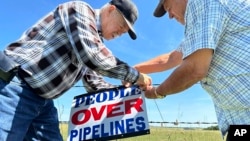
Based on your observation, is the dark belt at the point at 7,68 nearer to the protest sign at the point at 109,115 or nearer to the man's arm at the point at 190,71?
the protest sign at the point at 109,115

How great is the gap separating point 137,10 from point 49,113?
1286 mm

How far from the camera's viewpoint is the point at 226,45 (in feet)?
Result: 7.54

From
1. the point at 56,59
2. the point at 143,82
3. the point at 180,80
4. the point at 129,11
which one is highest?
the point at 129,11

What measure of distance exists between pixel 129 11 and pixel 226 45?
1.28 metres

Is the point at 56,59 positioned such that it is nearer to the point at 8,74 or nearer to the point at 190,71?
the point at 8,74

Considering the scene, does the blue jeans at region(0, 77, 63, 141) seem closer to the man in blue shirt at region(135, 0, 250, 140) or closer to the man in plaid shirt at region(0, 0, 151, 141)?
the man in plaid shirt at region(0, 0, 151, 141)

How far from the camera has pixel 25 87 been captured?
10.2ft

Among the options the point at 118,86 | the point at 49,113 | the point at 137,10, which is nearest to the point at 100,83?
the point at 118,86

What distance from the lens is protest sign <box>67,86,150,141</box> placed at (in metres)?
3.30

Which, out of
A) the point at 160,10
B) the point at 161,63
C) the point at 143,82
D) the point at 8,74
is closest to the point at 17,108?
the point at 8,74

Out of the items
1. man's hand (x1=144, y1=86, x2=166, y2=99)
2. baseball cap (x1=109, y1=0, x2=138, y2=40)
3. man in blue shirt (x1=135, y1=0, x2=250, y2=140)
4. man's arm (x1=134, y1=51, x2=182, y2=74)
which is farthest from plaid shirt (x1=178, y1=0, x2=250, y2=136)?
man's arm (x1=134, y1=51, x2=182, y2=74)

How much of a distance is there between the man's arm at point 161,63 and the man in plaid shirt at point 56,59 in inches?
25.0

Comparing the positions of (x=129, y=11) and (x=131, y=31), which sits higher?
(x=129, y=11)

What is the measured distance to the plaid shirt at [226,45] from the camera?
2.22m
